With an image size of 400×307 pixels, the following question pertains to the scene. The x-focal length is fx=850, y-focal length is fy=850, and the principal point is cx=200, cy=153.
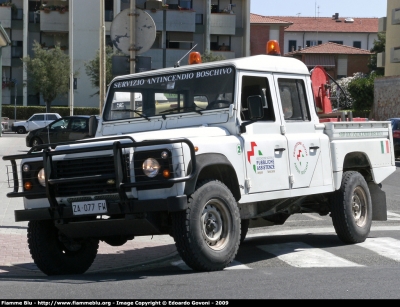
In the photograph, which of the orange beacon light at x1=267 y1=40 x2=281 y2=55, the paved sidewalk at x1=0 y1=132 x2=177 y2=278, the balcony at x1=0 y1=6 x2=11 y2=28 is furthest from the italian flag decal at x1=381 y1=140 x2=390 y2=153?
the balcony at x1=0 y1=6 x2=11 y2=28

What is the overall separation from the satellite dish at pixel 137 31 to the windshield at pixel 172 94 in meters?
3.18

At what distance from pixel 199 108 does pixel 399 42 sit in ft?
187

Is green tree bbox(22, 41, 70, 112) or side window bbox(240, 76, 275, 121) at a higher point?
green tree bbox(22, 41, 70, 112)

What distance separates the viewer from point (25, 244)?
11.2 metres

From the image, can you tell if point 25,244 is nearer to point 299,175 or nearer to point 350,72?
point 299,175

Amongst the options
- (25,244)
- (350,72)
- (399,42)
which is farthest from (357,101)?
(25,244)

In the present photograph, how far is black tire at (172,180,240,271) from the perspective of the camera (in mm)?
7957

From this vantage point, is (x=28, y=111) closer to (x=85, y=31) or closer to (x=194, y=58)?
(x=85, y=31)

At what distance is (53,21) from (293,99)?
203ft

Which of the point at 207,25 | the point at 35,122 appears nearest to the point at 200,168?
the point at 35,122

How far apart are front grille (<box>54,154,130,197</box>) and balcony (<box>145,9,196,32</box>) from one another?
204 ft

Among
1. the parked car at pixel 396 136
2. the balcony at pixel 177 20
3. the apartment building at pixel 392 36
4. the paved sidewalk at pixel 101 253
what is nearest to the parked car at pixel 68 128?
the parked car at pixel 396 136

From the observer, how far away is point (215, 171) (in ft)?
28.4

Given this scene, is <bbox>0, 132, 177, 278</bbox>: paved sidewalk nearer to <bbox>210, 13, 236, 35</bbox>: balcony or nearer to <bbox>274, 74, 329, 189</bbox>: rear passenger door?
<bbox>274, 74, 329, 189</bbox>: rear passenger door
